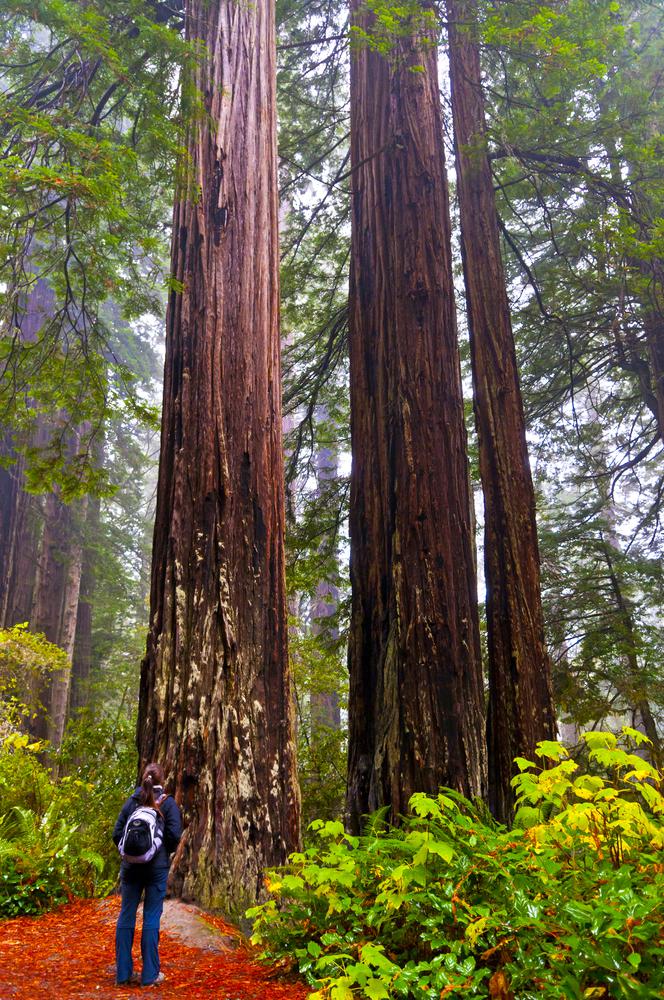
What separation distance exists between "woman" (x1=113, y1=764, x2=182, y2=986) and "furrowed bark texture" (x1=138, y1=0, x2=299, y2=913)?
1.14 ft

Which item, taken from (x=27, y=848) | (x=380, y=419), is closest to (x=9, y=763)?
(x=27, y=848)

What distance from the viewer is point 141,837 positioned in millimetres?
3955

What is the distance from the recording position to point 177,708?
4691 mm

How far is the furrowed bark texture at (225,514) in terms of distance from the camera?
4.54 metres

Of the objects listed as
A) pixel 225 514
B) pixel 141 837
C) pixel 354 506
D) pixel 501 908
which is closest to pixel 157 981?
pixel 141 837

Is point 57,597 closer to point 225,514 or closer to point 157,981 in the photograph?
point 225,514

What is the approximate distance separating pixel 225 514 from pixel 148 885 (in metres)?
2.26

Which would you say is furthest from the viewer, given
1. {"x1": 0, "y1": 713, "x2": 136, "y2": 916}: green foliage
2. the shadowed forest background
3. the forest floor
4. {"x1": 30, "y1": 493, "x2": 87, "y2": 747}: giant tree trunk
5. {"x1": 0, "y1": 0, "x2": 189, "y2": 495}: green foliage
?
{"x1": 30, "y1": 493, "x2": 87, "y2": 747}: giant tree trunk

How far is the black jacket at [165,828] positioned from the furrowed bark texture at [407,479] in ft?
6.47

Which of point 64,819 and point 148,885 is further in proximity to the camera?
point 64,819

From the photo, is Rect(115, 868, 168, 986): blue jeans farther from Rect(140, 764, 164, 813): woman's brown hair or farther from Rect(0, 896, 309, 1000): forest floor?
Rect(140, 764, 164, 813): woman's brown hair

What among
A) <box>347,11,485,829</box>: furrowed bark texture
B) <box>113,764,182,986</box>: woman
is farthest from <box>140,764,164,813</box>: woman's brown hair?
<box>347,11,485,829</box>: furrowed bark texture

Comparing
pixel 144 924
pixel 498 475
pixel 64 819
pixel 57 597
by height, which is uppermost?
A: pixel 57 597

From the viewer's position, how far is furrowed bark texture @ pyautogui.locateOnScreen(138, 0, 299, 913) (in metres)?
4.54
